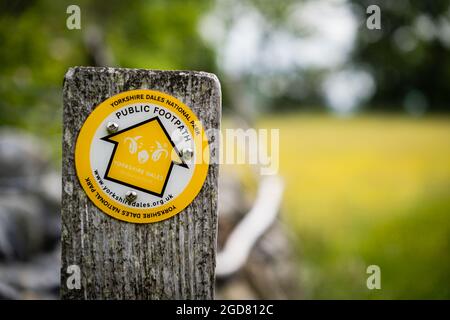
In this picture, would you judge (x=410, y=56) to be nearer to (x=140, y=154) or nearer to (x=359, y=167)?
(x=359, y=167)

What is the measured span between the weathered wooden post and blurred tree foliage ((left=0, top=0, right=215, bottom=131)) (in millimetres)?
4342

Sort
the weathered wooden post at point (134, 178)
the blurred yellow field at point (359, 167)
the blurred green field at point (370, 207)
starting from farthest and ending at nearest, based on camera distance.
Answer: the blurred yellow field at point (359, 167) → the blurred green field at point (370, 207) → the weathered wooden post at point (134, 178)

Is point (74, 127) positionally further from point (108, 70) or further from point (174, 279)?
point (174, 279)

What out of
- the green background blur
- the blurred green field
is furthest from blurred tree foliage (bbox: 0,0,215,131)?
the blurred green field

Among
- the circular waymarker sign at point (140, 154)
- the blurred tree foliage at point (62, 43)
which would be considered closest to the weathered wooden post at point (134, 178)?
the circular waymarker sign at point (140, 154)

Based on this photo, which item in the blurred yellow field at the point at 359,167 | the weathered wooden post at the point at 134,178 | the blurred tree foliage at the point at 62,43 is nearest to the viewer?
the weathered wooden post at the point at 134,178

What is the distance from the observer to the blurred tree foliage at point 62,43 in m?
5.49

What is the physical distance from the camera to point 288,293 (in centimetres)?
419

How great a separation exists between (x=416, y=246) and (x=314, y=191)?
337 centimetres

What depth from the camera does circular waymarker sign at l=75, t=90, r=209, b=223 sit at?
4.66 ft

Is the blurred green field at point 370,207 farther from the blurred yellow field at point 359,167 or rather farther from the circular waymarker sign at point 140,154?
the circular waymarker sign at point 140,154
